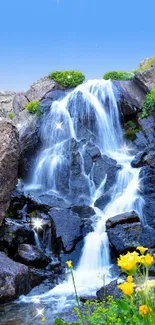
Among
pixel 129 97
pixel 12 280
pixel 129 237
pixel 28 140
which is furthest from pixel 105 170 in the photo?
pixel 12 280

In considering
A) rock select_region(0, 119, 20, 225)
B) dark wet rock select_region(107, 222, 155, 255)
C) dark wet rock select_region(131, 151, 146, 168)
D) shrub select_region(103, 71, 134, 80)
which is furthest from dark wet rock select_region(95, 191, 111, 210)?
shrub select_region(103, 71, 134, 80)

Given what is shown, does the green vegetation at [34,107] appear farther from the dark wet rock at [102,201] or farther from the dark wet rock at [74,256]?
the dark wet rock at [74,256]

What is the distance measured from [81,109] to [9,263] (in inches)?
415

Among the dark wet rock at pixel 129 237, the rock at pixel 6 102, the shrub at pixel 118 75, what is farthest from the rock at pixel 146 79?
the dark wet rock at pixel 129 237

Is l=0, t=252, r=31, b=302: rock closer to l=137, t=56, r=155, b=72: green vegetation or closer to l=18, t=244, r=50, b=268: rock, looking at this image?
l=18, t=244, r=50, b=268: rock

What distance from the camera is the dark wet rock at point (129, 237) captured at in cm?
1045

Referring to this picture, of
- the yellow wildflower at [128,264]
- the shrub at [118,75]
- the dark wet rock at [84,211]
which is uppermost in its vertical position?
the shrub at [118,75]

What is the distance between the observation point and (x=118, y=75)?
2112cm

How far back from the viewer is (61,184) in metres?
15.0

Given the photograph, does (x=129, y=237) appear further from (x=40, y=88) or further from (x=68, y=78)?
(x=68, y=78)

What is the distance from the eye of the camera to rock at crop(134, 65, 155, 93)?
19.8m

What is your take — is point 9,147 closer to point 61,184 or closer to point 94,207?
point 94,207

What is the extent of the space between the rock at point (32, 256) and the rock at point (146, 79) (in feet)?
39.6

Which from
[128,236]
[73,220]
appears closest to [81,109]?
[73,220]
